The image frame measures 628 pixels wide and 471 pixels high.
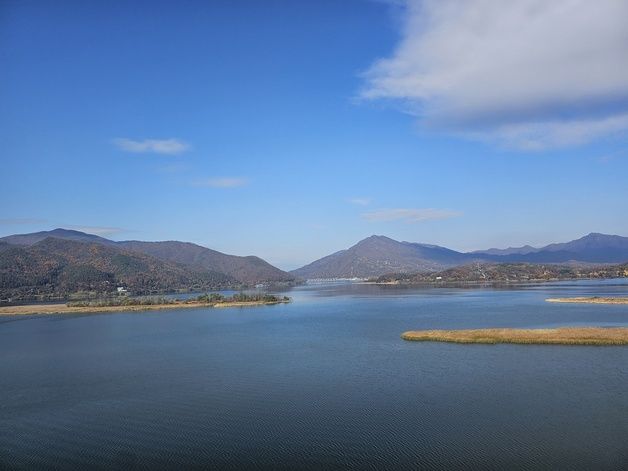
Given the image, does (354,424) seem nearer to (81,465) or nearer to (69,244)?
(81,465)

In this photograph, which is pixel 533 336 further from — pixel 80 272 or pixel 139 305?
pixel 80 272

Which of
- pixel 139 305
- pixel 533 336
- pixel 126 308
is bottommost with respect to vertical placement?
pixel 533 336

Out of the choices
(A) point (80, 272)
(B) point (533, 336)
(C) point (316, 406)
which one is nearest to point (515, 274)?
(A) point (80, 272)

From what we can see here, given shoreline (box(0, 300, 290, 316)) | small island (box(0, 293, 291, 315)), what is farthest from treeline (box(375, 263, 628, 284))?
shoreline (box(0, 300, 290, 316))

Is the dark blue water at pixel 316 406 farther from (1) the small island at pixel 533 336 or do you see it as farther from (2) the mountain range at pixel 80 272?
(2) the mountain range at pixel 80 272

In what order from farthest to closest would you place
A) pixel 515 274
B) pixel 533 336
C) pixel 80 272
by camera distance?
pixel 515 274, pixel 80 272, pixel 533 336

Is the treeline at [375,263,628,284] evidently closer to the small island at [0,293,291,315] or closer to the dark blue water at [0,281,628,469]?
the small island at [0,293,291,315]
